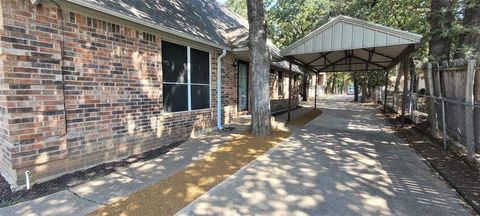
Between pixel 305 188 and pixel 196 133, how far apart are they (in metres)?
4.32

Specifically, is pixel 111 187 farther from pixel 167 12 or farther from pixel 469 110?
pixel 469 110

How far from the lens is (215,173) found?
4547 millimetres

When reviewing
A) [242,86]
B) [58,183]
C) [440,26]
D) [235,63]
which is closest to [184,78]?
[235,63]

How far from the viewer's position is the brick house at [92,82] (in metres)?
3.81

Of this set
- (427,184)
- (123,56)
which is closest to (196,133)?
(123,56)

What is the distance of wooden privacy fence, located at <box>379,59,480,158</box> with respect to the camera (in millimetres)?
5027

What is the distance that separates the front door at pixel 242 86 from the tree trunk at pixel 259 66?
10.2ft

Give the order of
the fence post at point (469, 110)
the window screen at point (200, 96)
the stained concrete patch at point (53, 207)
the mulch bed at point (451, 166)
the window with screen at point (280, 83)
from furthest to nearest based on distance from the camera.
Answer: the window with screen at point (280, 83), the window screen at point (200, 96), the fence post at point (469, 110), the mulch bed at point (451, 166), the stained concrete patch at point (53, 207)

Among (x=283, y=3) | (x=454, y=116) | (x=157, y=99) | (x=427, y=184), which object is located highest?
(x=283, y=3)

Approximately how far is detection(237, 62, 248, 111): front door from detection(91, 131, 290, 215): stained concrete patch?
4.45 metres

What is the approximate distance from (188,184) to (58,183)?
79.4 inches

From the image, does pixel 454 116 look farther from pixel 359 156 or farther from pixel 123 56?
pixel 123 56

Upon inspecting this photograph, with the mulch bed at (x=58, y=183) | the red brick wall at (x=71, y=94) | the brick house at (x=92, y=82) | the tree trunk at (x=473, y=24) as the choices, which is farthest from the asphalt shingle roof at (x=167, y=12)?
the tree trunk at (x=473, y=24)

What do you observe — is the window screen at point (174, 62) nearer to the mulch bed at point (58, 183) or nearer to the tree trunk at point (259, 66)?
the tree trunk at point (259, 66)
